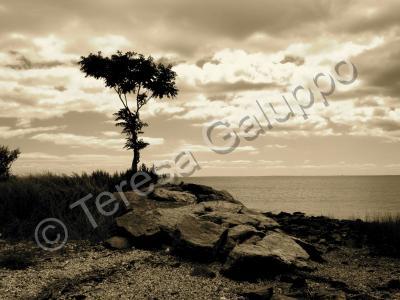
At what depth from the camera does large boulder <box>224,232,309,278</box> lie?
8539mm

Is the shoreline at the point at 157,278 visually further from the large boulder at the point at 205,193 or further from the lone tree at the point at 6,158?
the lone tree at the point at 6,158

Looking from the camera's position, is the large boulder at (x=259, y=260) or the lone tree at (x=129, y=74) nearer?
the large boulder at (x=259, y=260)

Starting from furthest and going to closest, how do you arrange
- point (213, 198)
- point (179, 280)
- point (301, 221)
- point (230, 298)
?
point (301, 221), point (213, 198), point (179, 280), point (230, 298)

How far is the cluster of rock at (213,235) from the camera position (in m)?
8.71

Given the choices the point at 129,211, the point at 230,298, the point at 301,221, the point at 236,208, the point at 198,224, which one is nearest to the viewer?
the point at 230,298

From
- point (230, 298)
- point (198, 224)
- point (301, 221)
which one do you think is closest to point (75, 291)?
point (230, 298)

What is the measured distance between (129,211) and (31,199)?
141 inches

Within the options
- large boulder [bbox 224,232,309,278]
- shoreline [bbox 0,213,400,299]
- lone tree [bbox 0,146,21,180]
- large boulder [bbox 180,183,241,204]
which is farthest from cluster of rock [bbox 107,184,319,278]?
lone tree [bbox 0,146,21,180]

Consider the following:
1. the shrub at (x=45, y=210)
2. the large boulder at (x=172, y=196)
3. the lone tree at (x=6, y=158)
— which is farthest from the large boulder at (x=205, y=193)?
the lone tree at (x=6, y=158)

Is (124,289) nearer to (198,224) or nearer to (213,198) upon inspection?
(198,224)

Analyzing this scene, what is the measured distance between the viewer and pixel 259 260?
8.60m

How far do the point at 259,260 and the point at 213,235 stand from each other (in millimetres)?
1537

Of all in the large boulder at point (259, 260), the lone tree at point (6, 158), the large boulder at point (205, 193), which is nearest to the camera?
the large boulder at point (259, 260)

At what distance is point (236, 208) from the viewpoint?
13.2 m
